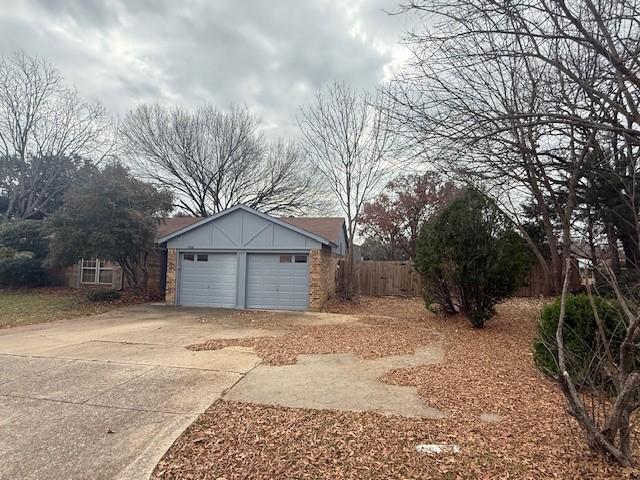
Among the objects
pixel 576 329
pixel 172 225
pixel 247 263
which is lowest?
pixel 576 329

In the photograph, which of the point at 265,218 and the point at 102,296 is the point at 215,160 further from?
the point at 102,296

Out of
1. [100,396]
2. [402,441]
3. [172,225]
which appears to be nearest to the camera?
[402,441]

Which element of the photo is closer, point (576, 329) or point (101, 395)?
point (101, 395)

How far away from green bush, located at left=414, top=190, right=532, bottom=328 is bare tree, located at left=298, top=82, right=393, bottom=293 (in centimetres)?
604

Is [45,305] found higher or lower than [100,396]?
higher

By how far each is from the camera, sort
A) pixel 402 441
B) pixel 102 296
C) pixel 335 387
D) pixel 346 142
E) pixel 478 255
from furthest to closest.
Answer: pixel 346 142
pixel 102 296
pixel 478 255
pixel 335 387
pixel 402 441

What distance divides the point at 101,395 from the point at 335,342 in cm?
404

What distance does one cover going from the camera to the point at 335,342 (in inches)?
277

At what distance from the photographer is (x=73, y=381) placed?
4.55 meters

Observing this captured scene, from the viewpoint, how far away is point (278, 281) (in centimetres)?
1227

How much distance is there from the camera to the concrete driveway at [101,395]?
2.77 meters

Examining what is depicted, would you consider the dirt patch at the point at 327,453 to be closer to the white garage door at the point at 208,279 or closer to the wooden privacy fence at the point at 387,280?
the white garage door at the point at 208,279

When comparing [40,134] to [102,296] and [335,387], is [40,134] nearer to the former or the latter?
[102,296]

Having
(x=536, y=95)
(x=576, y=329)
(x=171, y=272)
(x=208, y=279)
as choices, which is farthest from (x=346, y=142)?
(x=576, y=329)
